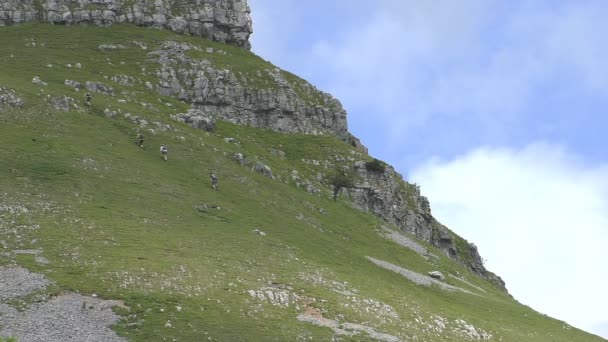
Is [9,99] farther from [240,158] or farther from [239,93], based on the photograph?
[239,93]

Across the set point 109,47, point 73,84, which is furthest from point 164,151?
point 109,47

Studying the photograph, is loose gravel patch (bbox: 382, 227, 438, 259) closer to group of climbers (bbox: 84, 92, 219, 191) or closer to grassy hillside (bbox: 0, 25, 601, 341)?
grassy hillside (bbox: 0, 25, 601, 341)

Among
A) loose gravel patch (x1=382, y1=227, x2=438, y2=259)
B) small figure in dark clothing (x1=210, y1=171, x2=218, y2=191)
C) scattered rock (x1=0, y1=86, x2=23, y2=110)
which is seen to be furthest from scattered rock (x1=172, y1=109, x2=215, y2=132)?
loose gravel patch (x1=382, y1=227, x2=438, y2=259)

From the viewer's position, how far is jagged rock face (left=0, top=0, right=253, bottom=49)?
137000 millimetres

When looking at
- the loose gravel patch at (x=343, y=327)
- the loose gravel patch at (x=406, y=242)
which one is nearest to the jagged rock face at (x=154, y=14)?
the loose gravel patch at (x=406, y=242)

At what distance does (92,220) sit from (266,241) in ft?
68.3

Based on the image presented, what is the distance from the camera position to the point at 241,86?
5482 inches

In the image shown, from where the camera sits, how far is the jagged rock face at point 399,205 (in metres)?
129

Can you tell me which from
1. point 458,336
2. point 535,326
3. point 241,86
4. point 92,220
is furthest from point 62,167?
point 241,86

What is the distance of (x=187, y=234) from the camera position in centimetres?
6588

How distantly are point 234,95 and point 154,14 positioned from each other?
32968 mm

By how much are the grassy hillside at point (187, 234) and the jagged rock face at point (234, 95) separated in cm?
882

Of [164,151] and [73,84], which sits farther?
[73,84]

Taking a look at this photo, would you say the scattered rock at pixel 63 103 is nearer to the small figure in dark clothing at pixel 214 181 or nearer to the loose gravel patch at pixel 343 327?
the small figure in dark clothing at pixel 214 181
